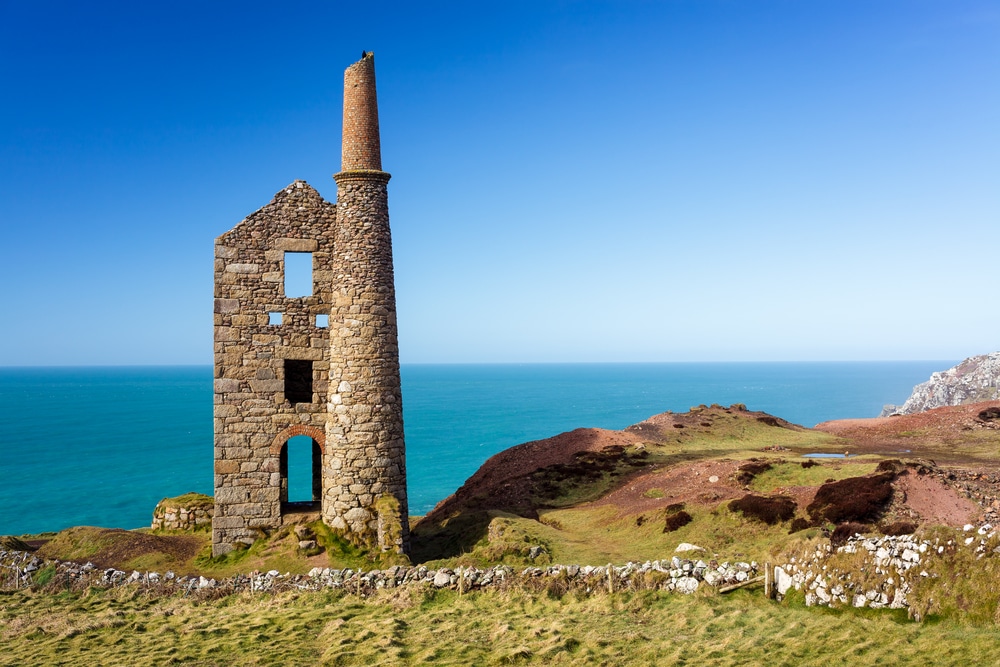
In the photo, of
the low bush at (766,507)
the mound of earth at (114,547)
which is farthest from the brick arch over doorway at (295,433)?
the low bush at (766,507)

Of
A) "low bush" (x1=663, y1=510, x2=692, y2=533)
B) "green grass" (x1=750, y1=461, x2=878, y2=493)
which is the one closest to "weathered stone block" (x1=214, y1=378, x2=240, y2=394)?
"low bush" (x1=663, y1=510, x2=692, y2=533)

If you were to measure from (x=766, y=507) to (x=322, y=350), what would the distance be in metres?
16.2

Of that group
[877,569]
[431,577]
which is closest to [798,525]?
[877,569]

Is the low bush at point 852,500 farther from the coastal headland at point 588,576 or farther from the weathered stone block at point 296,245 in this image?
the weathered stone block at point 296,245

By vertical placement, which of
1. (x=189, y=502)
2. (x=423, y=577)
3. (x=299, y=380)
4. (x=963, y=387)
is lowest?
(x=963, y=387)

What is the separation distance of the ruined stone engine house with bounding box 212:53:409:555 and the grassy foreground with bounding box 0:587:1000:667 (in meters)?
5.03

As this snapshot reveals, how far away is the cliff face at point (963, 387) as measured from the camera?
89.7m

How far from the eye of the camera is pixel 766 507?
23.8 metres

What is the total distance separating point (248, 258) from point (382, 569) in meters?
11.3

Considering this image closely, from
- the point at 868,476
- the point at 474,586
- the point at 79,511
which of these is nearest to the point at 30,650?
the point at 474,586

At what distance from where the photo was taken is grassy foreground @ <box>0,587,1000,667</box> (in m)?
13.2

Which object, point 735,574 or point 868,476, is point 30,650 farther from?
point 868,476

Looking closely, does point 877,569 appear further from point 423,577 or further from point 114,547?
point 114,547

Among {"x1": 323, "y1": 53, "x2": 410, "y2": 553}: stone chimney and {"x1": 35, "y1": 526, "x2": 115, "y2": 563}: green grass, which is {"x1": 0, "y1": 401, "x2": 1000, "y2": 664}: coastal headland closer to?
{"x1": 35, "y1": 526, "x2": 115, "y2": 563}: green grass
